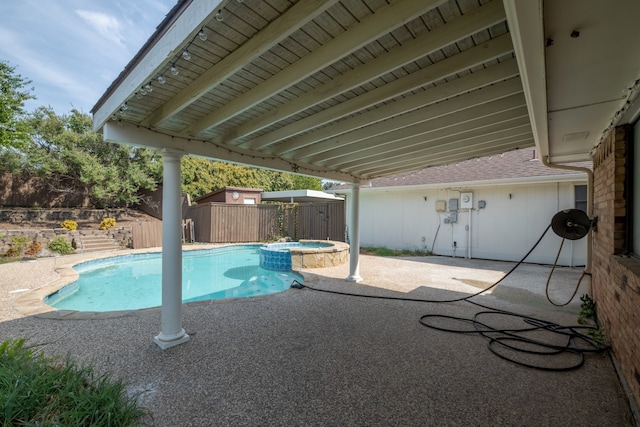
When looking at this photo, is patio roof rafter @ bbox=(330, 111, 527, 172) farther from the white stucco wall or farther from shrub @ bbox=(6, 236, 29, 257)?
shrub @ bbox=(6, 236, 29, 257)

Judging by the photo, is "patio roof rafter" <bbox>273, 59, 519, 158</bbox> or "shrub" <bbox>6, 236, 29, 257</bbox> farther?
"shrub" <bbox>6, 236, 29, 257</bbox>

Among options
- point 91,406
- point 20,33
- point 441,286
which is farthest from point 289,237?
point 91,406

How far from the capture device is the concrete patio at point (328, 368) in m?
2.23

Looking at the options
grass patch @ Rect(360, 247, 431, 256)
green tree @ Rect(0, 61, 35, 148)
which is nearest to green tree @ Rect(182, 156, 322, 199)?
green tree @ Rect(0, 61, 35, 148)

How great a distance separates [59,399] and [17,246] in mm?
10864

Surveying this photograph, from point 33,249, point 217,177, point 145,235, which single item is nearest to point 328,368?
point 33,249

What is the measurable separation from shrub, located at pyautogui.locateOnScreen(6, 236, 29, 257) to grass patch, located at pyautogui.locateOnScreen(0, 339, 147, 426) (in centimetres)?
991

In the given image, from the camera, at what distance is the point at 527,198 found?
923cm

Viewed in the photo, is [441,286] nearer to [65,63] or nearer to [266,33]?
[266,33]

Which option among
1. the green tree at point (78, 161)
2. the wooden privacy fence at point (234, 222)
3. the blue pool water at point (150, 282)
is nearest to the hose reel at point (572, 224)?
the blue pool water at point (150, 282)

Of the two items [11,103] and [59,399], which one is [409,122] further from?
[11,103]

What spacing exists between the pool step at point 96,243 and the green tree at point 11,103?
4.73 metres

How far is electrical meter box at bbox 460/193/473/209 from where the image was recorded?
10.2m

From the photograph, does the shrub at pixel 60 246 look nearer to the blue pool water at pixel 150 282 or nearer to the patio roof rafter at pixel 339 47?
the blue pool water at pixel 150 282
